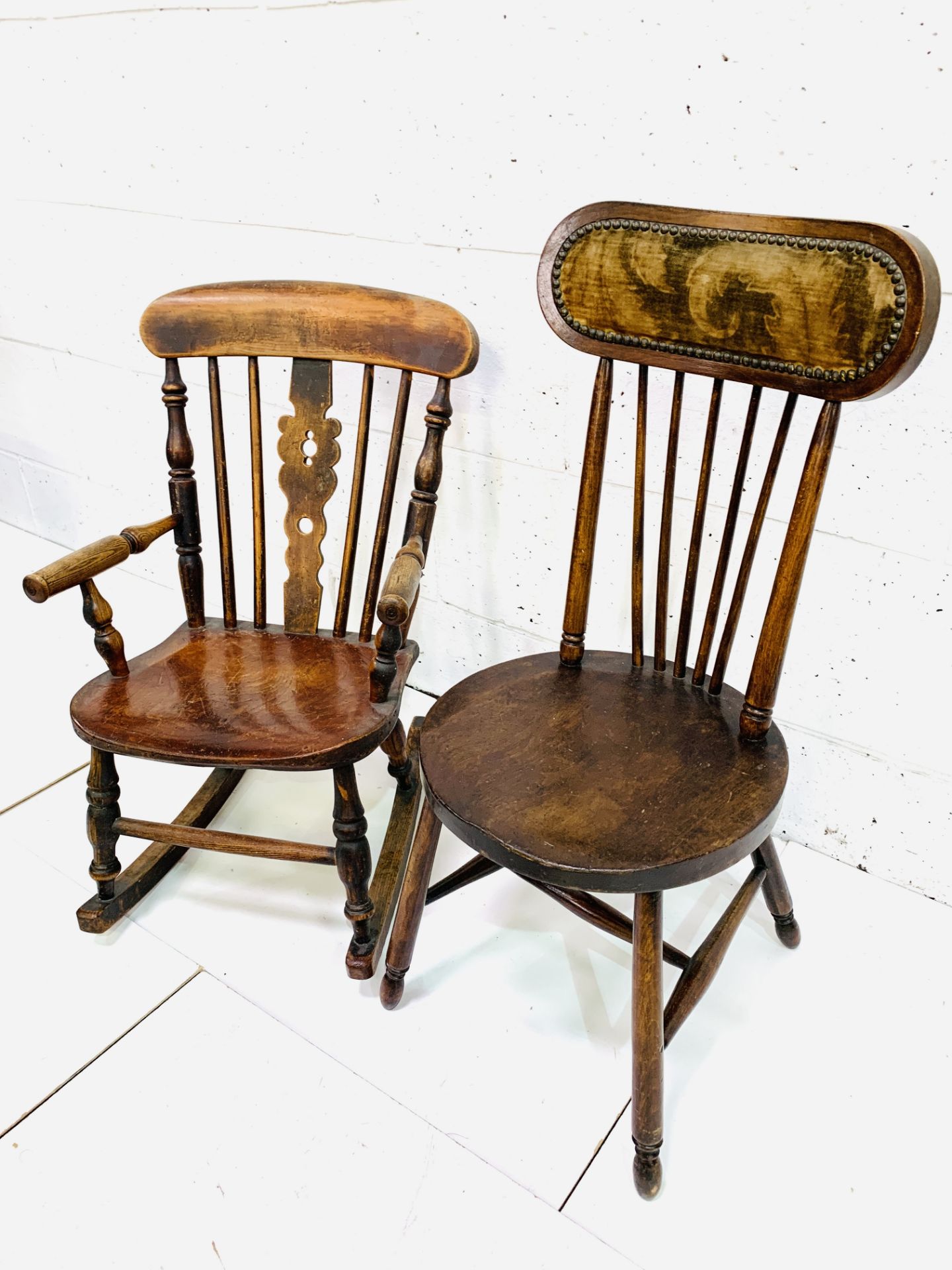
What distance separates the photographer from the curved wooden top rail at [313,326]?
4.77 ft

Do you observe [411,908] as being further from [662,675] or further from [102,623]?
[102,623]

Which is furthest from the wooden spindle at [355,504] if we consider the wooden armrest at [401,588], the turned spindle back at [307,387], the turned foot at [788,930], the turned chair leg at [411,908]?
the turned foot at [788,930]

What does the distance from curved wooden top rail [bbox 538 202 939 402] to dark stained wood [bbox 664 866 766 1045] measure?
70 centimetres

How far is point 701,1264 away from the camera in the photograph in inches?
44.3

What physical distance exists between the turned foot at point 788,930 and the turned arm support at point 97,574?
44.0 inches

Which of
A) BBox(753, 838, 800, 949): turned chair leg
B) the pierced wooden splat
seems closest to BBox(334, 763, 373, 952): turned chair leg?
the pierced wooden splat

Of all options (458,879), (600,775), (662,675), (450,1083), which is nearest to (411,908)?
(458,879)

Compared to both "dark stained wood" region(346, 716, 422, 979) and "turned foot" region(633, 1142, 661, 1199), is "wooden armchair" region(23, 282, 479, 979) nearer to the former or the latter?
"dark stained wood" region(346, 716, 422, 979)

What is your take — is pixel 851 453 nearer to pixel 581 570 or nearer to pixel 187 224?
pixel 581 570

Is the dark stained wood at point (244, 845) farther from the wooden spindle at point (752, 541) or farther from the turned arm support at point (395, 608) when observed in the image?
the wooden spindle at point (752, 541)

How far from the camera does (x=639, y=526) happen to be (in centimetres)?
133

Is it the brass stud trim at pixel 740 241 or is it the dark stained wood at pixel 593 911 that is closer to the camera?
the brass stud trim at pixel 740 241

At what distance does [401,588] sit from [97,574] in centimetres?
47

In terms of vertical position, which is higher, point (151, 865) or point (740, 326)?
point (740, 326)
